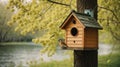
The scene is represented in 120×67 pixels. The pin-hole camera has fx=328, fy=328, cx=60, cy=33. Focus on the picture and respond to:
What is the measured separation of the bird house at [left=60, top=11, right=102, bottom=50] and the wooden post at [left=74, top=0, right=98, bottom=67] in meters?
0.16

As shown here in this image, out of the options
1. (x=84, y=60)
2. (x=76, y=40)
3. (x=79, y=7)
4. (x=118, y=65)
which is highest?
(x=79, y=7)

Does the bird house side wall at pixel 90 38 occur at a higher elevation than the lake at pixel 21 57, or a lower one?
higher

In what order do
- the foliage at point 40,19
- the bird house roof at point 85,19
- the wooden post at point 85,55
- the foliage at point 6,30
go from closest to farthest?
the bird house roof at point 85,19
the wooden post at point 85,55
the foliage at point 40,19
the foliage at point 6,30

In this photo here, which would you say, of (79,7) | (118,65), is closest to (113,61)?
(118,65)

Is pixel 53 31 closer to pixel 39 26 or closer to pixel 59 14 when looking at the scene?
pixel 39 26

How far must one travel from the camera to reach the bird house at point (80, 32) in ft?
18.7

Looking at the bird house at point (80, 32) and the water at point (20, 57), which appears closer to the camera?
the bird house at point (80, 32)

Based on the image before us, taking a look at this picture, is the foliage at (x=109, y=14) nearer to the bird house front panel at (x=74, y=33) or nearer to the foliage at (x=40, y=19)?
the foliage at (x=40, y=19)

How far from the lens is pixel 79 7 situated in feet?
20.2

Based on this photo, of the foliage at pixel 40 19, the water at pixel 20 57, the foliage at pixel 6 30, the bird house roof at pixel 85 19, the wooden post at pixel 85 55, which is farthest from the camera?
the foliage at pixel 6 30

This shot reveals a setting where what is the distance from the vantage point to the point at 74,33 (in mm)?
5980

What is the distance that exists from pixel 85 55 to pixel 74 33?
1.48ft

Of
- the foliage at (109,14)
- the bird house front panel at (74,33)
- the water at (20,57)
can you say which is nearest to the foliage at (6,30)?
the water at (20,57)

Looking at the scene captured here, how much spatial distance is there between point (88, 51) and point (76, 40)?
34cm
